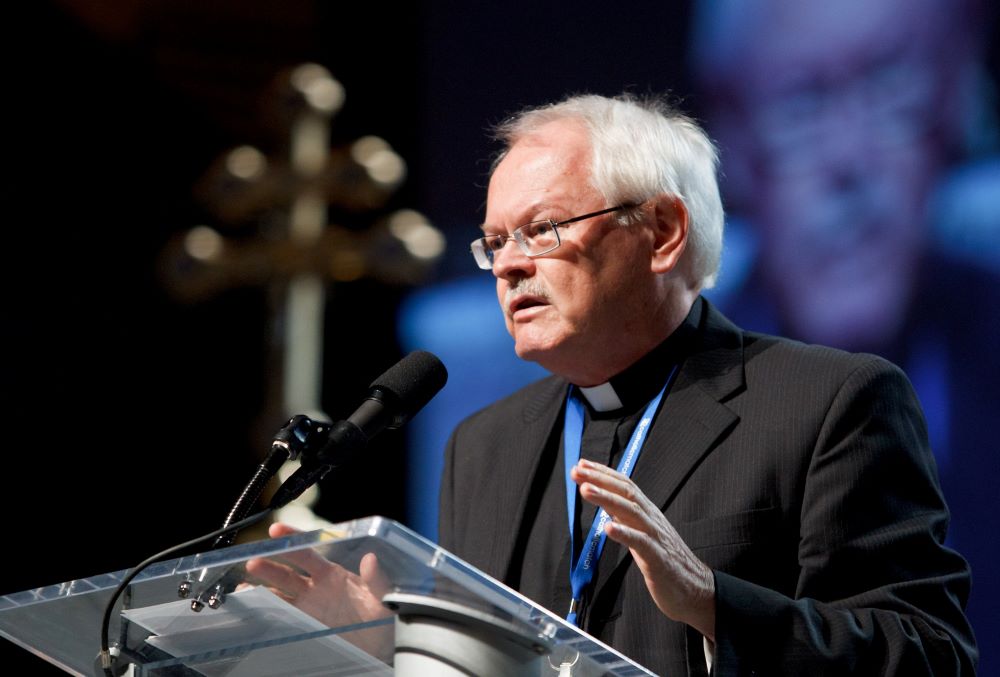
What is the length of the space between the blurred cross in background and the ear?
1514 millimetres

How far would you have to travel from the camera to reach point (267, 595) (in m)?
1.43

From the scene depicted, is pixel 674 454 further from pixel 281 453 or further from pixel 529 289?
pixel 281 453

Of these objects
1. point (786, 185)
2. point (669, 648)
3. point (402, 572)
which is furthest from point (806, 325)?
point (402, 572)

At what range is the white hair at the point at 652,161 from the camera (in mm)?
2695

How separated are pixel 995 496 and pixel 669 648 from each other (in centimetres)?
113

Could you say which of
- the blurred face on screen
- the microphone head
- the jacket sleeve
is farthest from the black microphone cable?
the blurred face on screen

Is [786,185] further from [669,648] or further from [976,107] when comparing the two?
[669,648]

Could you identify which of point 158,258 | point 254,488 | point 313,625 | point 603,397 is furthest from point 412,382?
point 158,258

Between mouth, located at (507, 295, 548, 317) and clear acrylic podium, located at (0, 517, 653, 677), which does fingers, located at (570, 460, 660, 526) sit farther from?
mouth, located at (507, 295, 548, 317)

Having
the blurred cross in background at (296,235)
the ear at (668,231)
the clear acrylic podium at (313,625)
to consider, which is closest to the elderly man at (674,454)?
the ear at (668,231)

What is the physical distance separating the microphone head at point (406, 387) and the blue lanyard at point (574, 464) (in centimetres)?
43

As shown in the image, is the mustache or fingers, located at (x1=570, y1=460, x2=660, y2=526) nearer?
fingers, located at (x1=570, y1=460, x2=660, y2=526)

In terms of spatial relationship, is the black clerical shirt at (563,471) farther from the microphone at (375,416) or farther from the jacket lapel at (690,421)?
the microphone at (375,416)

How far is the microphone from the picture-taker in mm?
1660
